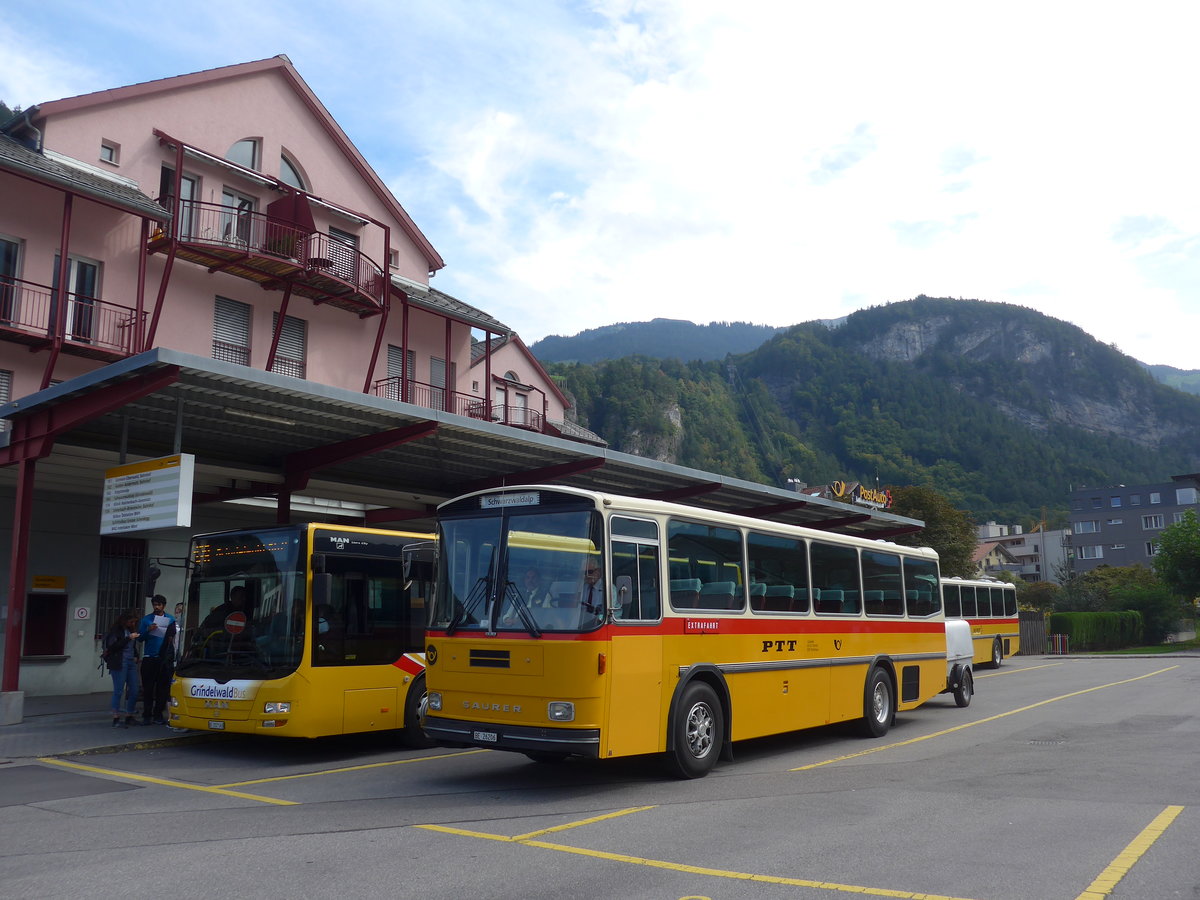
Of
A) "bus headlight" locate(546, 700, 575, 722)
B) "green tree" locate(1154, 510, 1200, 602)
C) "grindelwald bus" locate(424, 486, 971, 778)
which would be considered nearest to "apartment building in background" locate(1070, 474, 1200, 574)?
"green tree" locate(1154, 510, 1200, 602)

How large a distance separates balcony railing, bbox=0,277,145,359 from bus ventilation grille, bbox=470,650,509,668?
1399 cm

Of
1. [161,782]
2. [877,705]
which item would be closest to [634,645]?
[161,782]

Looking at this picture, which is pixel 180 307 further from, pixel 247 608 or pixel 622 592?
pixel 622 592

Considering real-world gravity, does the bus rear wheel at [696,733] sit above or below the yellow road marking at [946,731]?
above

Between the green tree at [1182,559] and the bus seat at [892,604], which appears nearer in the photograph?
the bus seat at [892,604]

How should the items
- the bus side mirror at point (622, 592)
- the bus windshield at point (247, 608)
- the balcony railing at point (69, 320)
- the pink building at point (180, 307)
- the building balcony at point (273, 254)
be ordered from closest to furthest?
the bus side mirror at point (622, 592) → the bus windshield at point (247, 608) → the pink building at point (180, 307) → the balcony railing at point (69, 320) → the building balcony at point (273, 254)

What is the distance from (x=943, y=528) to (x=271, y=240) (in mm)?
38493

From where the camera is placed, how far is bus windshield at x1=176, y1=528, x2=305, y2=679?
11.8m

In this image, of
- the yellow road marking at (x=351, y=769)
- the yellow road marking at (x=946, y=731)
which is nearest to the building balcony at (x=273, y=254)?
the yellow road marking at (x=351, y=769)

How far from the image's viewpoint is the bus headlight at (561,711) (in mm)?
8859

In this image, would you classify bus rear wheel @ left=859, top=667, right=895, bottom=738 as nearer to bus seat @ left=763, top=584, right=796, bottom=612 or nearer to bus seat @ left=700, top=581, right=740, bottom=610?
bus seat @ left=763, top=584, right=796, bottom=612

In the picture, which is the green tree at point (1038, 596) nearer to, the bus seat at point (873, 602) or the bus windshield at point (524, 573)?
the bus seat at point (873, 602)

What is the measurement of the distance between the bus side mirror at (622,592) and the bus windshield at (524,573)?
123 mm

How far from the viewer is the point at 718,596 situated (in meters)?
10.6
